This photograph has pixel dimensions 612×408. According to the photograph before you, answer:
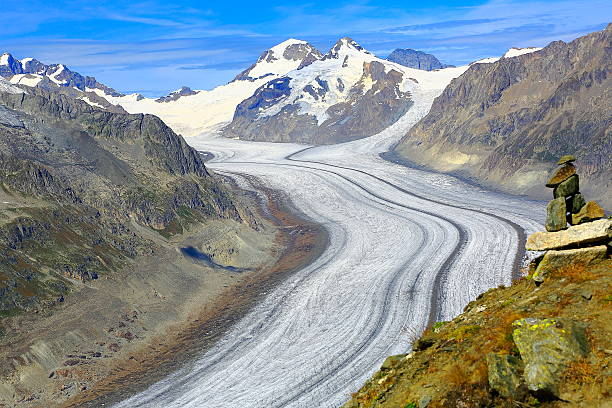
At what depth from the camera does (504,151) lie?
299 ft

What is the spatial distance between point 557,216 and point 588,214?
0.78 m

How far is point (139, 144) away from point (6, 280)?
30.4 m

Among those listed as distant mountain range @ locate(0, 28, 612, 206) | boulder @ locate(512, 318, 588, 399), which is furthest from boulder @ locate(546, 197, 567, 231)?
distant mountain range @ locate(0, 28, 612, 206)

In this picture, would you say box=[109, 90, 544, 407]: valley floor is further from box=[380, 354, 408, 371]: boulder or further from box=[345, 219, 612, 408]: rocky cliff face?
box=[345, 219, 612, 408]: rocky cliff face

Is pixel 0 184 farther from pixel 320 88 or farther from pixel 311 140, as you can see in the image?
pixel 320 88

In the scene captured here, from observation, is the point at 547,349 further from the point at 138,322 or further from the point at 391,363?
the point at 138,322

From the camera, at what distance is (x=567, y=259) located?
16.1 meters

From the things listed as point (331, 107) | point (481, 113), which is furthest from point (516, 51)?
point (481, 113)

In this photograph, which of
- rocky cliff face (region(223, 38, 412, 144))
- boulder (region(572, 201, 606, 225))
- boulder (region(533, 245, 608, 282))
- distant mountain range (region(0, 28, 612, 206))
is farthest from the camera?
rocky cliff face (region(223, 38, 412, 144))

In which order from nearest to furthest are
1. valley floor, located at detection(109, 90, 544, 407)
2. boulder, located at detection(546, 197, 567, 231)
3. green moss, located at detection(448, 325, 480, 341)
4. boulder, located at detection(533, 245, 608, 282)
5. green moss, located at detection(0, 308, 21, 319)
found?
A: green moss, located at detection(448, 325, 480, 341) → boulder, located at detection(533, 245, 608, 282) → boulder, located at detection(546, 197, 567, 231) → valley floor, located at detection(109, 90, 544, 407) → green moss, located at detection(0, 308, 21, 319)

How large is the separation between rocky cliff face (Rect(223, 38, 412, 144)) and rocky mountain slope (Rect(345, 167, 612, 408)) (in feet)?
449

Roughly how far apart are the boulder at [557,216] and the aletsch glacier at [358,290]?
12.6 metres

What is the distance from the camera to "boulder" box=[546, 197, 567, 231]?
1698cm

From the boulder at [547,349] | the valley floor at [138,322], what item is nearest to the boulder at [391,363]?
the boulder at [547,349]
